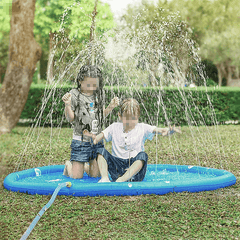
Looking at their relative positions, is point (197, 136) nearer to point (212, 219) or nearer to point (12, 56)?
point (12, 56)

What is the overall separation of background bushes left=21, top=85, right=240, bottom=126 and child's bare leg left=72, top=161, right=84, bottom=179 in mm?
7285

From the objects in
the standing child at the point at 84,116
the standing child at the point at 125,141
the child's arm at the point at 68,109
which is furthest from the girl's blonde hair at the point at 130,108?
the child's arm at the point at 68,109

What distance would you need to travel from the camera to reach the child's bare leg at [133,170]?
13.1ft

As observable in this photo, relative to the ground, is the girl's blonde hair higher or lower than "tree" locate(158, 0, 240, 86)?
lower

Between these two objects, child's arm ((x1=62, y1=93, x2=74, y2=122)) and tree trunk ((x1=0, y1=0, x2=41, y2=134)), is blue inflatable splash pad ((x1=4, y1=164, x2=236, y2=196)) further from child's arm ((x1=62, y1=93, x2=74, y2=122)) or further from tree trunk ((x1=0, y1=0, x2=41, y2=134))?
tree trunk ((x1=0, y1=0, x2=41, y2=134))

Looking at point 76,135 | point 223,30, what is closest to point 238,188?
point 76,135

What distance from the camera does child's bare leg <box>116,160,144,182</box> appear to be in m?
4.00

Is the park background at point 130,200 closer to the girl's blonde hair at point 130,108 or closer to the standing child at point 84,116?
the standing child at point 84,116

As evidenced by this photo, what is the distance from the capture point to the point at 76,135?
14.6ft

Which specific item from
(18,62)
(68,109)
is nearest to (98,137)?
(68,109)

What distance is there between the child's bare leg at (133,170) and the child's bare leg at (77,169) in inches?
27.3

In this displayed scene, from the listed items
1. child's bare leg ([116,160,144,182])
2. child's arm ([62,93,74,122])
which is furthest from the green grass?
child's arm ([62,93,74,122])

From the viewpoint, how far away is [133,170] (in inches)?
158

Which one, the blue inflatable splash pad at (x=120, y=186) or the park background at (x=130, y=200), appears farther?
the blue inflatable splash pad at (x=120, y=186)
